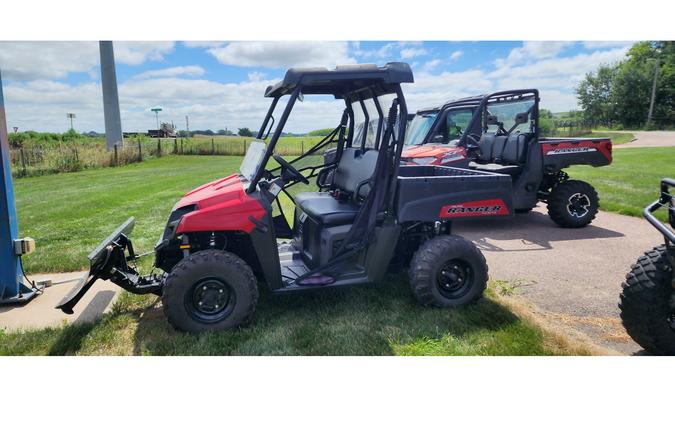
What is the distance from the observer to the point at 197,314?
12.6ft

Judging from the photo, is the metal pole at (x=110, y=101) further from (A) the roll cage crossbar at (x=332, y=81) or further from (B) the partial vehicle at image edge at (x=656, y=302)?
(B) the partial vehicle at image edge at (x=656, y=302)

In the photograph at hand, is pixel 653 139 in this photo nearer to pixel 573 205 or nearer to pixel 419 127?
pixel 419 127

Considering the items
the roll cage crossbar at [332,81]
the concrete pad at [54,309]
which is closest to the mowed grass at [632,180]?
the roll cage crossbar at [332,81]

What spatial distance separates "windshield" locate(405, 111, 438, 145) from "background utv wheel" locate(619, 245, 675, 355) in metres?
7.58

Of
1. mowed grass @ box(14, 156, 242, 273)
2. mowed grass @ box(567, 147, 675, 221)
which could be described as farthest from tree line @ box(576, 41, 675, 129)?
mowed grass @ box(14, 156, 242, 273)

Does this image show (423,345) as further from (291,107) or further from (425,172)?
(425,172)

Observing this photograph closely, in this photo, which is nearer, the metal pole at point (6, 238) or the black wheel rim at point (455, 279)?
the black wheel rim at point (455, 279)

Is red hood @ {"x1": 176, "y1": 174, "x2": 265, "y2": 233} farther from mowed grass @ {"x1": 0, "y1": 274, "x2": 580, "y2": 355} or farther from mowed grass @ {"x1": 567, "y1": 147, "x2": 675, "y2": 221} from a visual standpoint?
mowed grass @ {"x1": 567, "y1": 147, "x2": 675, "y2": 221}

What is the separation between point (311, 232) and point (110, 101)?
20148mm

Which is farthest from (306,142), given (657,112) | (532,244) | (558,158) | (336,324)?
(657,112)

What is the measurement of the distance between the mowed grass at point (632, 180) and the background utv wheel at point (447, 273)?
17.9 feet

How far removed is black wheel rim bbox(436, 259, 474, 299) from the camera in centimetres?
439

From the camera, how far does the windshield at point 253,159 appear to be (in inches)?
172

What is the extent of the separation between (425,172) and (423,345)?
265cm
